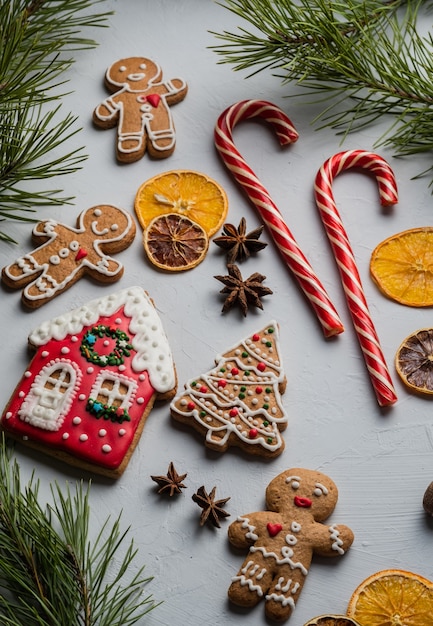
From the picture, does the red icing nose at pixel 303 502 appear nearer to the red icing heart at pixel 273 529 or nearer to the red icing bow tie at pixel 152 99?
the red icing heart at pixel 273 529

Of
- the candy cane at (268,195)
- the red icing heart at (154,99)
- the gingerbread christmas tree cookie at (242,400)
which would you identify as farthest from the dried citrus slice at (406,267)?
the red icing heart at (154,99)

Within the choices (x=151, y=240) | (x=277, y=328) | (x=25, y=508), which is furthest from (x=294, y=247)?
(x=25, y=508)

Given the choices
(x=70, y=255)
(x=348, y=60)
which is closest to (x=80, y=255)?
(x=70, y=255)

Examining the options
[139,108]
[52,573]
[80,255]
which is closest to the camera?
[52,573]

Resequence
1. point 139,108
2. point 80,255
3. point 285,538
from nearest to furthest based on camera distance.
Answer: point 285,538
point 80,255
point 139,108

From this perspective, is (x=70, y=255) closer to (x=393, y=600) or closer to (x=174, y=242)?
(x=174, y=242)

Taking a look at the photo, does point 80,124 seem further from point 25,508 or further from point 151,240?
point 25,508

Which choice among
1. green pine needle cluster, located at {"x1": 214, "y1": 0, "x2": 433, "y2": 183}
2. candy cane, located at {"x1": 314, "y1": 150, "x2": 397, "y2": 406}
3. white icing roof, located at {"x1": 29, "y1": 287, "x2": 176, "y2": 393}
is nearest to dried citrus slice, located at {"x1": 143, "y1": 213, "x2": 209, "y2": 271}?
white icing roof, located at {"x1": 29, "y1": 287, "x2": 176, "y2": 393}
